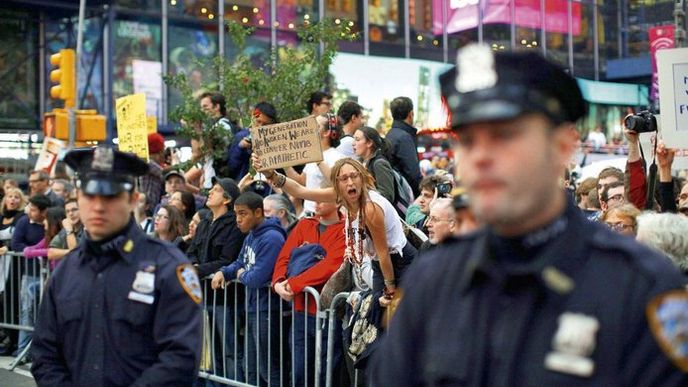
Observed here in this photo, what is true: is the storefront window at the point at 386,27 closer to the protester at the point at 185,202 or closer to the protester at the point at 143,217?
the protester at the point at 143,217

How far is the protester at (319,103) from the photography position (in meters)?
10.9

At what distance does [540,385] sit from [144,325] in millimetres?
2800

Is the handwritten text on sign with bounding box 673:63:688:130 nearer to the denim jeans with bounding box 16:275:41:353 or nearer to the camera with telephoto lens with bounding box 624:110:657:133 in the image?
the camera with telephoto lens with bounding box 624:110:657:133

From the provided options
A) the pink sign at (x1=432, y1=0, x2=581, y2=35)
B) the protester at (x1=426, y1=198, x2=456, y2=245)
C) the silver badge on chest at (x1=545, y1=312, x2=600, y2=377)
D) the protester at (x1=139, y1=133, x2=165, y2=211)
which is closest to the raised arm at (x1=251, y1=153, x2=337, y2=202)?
the protester at (x1=426, y1=198, x2=456, y2=245)

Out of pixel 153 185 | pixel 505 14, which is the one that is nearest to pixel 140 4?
pixel 505 14

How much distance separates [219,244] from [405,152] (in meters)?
1.96

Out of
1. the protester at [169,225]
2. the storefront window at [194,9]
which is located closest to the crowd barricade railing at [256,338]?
the protester at [169,225]

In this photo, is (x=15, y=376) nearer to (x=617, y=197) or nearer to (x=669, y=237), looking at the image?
(x=617, y=197)

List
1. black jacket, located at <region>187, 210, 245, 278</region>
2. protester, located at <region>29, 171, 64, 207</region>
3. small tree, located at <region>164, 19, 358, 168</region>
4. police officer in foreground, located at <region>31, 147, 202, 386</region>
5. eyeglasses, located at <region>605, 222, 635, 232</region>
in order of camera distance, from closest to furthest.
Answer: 1. police officer in foreground, located at <region>31, 147, 202, 386</region>
2. eyeglasses, located at <region>605, 222, 635, 232</region>
3. black jacket, located at <region>187, 210, 245, 278</region>
4. small tree, located at <region>164, 19, 358, 168</region>
5. protester, located at <region>29, 171, 64, 207</region>

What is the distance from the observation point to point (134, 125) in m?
11.9

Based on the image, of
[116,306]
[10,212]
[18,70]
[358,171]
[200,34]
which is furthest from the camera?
[200,34]

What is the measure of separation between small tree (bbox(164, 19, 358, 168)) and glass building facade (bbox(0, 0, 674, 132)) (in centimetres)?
1060

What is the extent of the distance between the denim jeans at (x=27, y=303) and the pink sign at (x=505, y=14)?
2543cm

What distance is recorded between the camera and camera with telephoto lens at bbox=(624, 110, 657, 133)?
7535 mm
